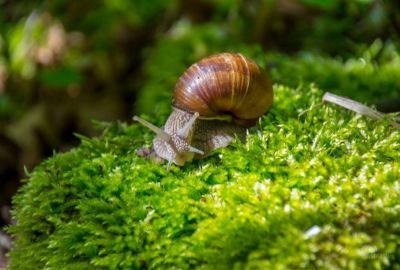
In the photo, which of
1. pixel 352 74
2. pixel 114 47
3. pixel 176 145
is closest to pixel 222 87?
pixel 176 145

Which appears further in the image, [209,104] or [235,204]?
[209,104]

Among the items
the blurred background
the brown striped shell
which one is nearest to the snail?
the brown striped shell

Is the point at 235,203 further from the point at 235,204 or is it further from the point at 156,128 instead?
the point at 156,128

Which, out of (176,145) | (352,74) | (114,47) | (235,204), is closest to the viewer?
(235,204)

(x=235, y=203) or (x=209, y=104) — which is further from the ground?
(x=209, y=104)

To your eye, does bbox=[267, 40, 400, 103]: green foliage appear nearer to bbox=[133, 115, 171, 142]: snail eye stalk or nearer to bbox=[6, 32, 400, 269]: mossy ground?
bbox=[6, 32, 400, 269]: mossy ground

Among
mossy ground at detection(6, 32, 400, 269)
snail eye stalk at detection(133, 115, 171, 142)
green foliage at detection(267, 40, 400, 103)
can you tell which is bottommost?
green foliage at detection(267, 40, 400, 103)

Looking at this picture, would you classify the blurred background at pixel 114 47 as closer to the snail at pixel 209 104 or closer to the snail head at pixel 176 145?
the snail at pixel 209 104

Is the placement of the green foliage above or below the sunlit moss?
below
